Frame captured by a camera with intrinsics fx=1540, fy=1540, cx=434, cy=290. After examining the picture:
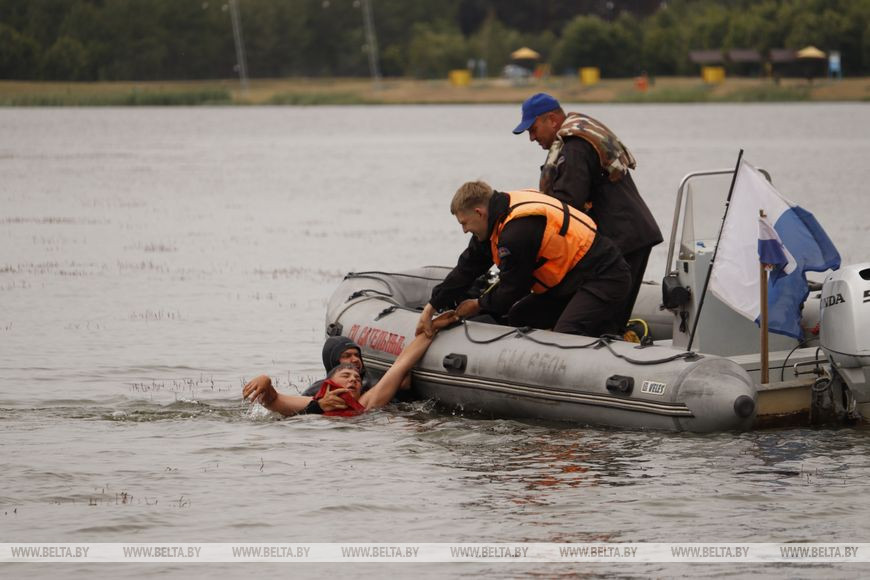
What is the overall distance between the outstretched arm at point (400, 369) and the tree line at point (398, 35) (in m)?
70.2

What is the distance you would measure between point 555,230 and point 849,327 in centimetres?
164

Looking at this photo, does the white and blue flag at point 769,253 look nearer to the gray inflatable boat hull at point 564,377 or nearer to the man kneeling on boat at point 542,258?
Result: the gray inflatable boat hull at point 564,377

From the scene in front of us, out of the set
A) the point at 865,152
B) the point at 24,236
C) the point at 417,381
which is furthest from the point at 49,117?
the point at 417,381

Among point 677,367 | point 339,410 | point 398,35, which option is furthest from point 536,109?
point 398,35

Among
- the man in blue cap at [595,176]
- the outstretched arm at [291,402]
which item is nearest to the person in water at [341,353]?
the outstretched arm at [291,402]

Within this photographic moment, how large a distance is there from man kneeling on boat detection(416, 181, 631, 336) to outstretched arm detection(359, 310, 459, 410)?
273 millimetres

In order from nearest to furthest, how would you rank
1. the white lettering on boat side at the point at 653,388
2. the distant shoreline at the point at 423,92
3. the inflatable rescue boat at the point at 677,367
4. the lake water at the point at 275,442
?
the lake water at the point at 275,442
the inflatable rescue boat at the point at 677,367
the white lettering on boat side at the point at 653,388
the distant shoreline at the point at 423,92

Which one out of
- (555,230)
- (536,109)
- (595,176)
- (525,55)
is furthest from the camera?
(525,55)

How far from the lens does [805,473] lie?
763cm

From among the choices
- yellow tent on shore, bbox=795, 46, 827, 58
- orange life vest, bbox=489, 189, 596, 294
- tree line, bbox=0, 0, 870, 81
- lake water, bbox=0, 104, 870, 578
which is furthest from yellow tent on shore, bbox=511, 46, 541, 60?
orange life vest, bbox=489, 189, 596, 294

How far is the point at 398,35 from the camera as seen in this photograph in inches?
4090

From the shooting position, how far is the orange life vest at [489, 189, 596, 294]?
8312 millimetres

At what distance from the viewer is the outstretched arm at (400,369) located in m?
9.02

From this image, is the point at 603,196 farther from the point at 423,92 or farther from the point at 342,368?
the point at 423,92
